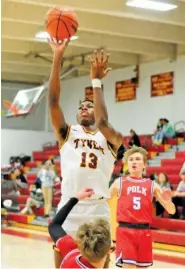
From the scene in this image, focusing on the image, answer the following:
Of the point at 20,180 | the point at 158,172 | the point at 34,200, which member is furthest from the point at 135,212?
the point at 20,180

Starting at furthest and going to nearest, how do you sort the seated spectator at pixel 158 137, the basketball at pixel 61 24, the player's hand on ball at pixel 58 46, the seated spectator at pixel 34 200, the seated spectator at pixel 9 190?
the seated spectator at pixel 158 137, the seated spectator at pixel 9 190, the seated spectator at pixel 34 200, the basketball at pixel 61 24, the player's hand on ball at pixel 58 46

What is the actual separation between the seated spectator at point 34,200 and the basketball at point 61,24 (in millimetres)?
11744

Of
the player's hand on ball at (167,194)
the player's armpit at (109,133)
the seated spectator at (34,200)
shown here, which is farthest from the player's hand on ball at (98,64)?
the seated spectator at (34,200)

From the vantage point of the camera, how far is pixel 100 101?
4.02 m

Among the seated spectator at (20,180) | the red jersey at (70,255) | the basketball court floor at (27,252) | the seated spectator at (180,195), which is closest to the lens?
the red jersey at (70,255)

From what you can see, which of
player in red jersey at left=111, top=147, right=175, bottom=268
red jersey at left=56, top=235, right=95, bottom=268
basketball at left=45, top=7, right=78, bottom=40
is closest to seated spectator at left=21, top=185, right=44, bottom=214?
player in red jersey at left=111, top=147, right=175, bottom=268

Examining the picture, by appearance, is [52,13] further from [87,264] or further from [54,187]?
[54,187]

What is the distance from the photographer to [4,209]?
15539 mm

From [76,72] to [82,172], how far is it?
19.8m

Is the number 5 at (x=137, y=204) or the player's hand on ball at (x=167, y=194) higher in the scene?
the player's hand on ball at (x=167, y=194)

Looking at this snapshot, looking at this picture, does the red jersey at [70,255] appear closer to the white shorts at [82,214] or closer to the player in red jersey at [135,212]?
the white shorts at [82,214]

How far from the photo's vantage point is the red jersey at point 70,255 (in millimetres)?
3065

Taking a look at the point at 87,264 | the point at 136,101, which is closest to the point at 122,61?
the point at 136,101

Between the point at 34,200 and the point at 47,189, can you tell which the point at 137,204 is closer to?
the point at 47,189
